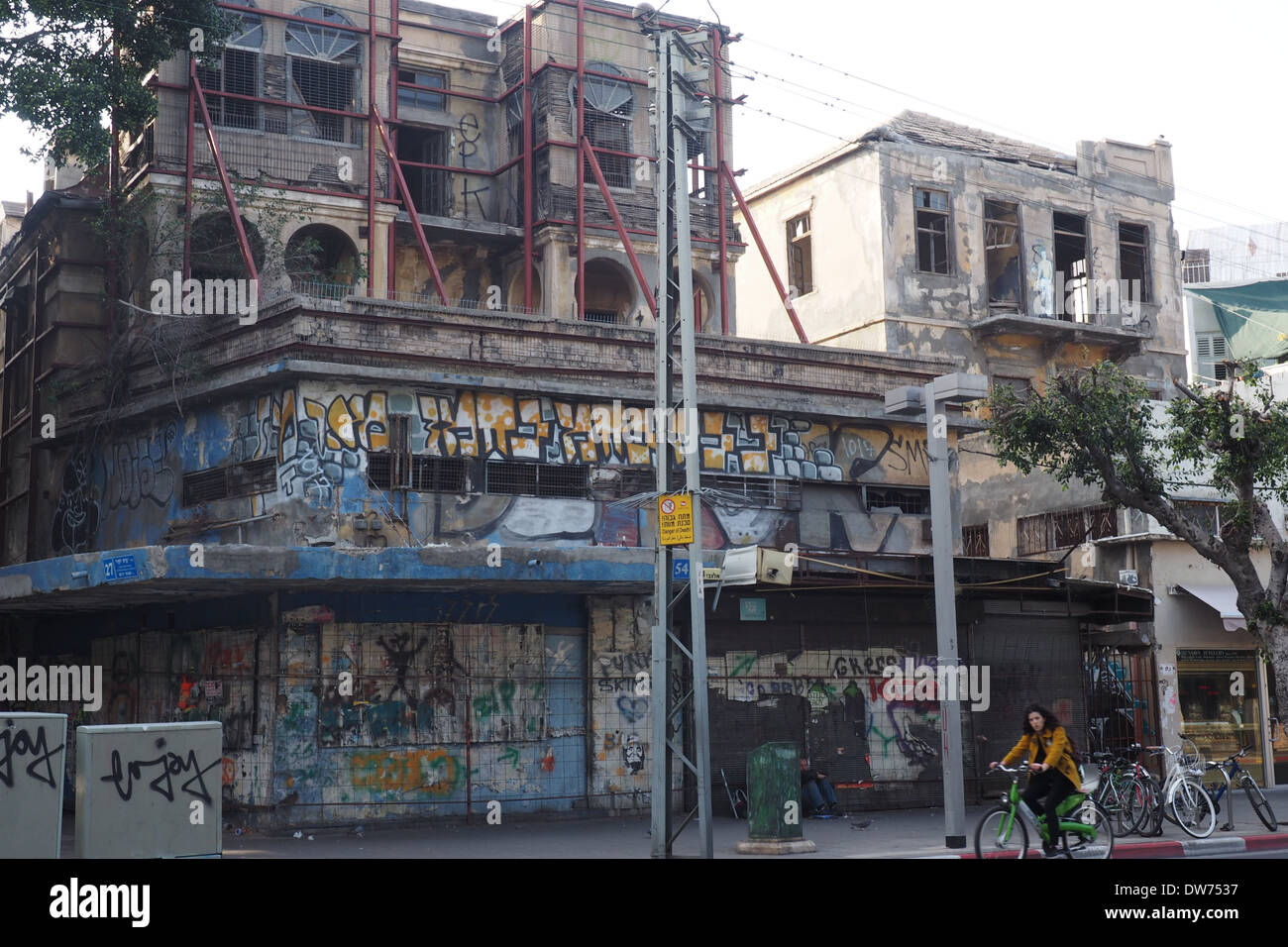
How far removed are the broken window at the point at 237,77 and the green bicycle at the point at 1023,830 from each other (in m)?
18.8

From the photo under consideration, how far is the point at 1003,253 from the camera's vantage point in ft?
109

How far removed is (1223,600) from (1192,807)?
9631mm

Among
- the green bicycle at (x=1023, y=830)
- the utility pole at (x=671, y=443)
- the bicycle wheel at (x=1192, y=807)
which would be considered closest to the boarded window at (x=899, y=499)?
the bicycle wheel at (x=1192, y=807)

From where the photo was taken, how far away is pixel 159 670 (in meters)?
20.0

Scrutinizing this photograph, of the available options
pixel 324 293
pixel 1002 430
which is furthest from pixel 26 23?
pixel 1002 430

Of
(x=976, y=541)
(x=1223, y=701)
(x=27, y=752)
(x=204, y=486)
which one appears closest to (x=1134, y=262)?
(x=976, y=541)

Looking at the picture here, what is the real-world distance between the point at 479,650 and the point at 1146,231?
75.7ft

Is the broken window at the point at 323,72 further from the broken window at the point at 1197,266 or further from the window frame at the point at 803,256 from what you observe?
the broken window at the point at 1197,266

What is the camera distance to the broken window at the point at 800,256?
34.3 metres

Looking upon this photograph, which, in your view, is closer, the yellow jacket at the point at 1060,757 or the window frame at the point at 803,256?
the yellow jacket at the point at 1060,757

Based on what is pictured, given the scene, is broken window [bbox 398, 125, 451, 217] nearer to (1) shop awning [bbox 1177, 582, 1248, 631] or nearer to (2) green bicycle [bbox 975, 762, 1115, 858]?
(1) shop awning [bbox 1177, 582, 1248, 631]

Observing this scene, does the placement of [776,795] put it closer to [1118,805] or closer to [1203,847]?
[1118,805]

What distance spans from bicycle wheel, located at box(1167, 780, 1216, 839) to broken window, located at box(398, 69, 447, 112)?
68.1 ft

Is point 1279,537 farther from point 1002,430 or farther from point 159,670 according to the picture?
point 159,670
